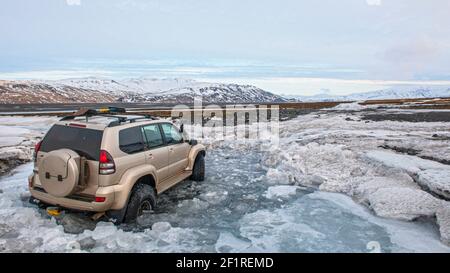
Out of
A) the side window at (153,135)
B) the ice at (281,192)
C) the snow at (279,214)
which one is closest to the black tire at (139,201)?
the snow at (279,214)

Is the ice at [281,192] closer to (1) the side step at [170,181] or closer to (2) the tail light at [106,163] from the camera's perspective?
(1) the side step at [170,181]

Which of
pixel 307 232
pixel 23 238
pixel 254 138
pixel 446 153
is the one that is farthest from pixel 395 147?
pixel 23 238

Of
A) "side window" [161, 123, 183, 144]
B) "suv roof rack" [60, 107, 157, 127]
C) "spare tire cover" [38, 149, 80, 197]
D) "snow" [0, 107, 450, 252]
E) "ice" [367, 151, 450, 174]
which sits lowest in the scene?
"snow" [0, 107, 450, 252]

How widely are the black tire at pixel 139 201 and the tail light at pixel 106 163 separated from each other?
76 centimetres

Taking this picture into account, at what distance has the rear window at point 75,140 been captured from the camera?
5.99 meters

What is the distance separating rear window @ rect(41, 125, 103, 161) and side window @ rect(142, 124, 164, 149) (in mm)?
1285

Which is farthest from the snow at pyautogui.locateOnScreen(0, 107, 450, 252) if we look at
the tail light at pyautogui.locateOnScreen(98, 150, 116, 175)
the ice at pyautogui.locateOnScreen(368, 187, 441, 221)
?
the tail light at pyautogui.locateOnScreen(98, 150, 116, 175)

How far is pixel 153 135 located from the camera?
7496 millimetres

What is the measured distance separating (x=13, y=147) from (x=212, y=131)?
1079 cm

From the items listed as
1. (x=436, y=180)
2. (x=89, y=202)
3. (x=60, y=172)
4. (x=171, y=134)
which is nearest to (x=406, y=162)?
(x=436, y=180)

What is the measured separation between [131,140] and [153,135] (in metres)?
0.91

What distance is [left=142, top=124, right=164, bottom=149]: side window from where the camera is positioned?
7202mm

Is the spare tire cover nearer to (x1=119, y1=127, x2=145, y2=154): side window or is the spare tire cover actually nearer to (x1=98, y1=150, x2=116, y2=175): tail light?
(x1=98, y1=150, x2=116, y2=175): tail light

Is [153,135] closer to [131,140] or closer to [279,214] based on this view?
[131,140]
